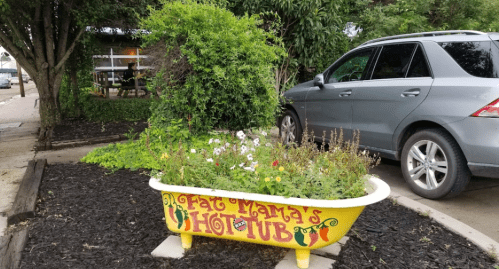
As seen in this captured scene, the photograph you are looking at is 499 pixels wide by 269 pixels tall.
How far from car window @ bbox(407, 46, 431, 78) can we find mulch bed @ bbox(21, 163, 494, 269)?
1.63 m

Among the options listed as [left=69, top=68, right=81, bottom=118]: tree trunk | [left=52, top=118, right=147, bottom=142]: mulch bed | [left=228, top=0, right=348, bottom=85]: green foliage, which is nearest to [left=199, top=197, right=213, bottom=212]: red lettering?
[left=52, top=118, right=147, bottom=142]: mulch bed

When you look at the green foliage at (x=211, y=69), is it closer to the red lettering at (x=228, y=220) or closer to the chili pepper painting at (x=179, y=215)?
the chili pepper painting at (x=179, y=215)

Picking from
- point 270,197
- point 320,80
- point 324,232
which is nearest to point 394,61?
point 320,80

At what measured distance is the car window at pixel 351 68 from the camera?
218 inches

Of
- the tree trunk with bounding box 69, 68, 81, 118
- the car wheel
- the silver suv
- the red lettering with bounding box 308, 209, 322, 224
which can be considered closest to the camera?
the red lettering with bounding box 308, 209, 322, 224

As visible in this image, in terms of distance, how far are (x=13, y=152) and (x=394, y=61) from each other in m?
6.90

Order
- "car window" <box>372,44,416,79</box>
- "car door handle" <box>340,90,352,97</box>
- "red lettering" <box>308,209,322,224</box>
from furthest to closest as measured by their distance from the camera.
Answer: "car door handle" <box>340,90,352,97</box>
"car window" <box>372,44,416,79</box>
"red lettering" <box>308,209,322,224</box>

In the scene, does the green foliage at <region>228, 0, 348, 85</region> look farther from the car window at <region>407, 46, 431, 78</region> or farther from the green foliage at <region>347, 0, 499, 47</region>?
the car window at <region>407, 46, 431, 78</region>

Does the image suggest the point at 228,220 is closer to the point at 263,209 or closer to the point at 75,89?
the point at 263,209

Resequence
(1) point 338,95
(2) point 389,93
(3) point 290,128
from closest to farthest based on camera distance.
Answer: (2) point 389,93 → (1) point 338,95 → (3) point 290,128

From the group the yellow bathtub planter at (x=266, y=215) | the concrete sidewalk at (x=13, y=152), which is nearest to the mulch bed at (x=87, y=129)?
the concrete sidewalk at (x=13, y=152)

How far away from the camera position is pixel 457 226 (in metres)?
3.51

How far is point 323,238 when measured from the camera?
2.63 m

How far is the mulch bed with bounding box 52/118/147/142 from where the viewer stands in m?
8.24
